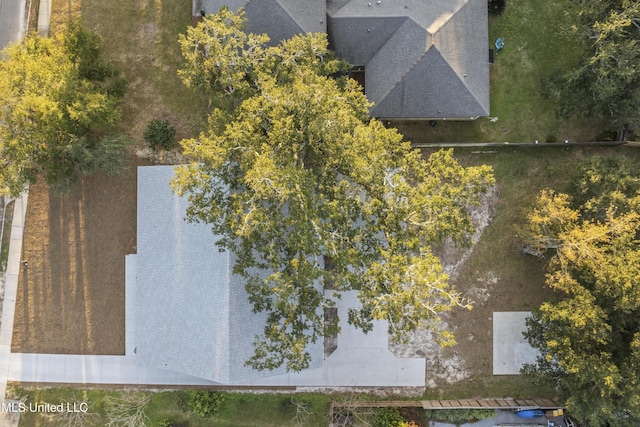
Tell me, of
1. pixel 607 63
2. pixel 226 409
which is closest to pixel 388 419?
pixel 226 409

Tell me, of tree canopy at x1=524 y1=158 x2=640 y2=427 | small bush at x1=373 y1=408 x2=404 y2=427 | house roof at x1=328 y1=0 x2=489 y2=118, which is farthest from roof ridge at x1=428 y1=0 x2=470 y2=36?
small bush at x1=373 y1=408 x2=404 y2=427

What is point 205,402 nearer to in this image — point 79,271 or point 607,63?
point 79,271

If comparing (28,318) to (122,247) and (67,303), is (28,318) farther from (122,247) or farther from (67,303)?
(122,247)

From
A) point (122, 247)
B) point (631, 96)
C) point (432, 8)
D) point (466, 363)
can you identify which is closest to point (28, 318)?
point (122, 247)

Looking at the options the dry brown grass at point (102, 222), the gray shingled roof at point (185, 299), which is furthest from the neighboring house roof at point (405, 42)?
the gray shingled roof at point (185, 299)

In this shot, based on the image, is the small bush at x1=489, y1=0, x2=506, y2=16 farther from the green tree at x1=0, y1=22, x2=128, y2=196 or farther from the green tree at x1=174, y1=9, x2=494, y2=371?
the green tree at x1=0, y1=22, x2=128, y2=196

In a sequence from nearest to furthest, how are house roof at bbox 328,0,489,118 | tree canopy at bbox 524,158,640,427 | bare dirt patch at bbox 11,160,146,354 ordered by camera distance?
1. tree canopy at bbox 524,158,640,427
2. house roof at bbox 328,0,489,118
3. bare dirt patch at bbox 11,160,146,354

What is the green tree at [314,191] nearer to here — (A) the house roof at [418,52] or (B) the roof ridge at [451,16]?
(A) the house roof at [418,52]
